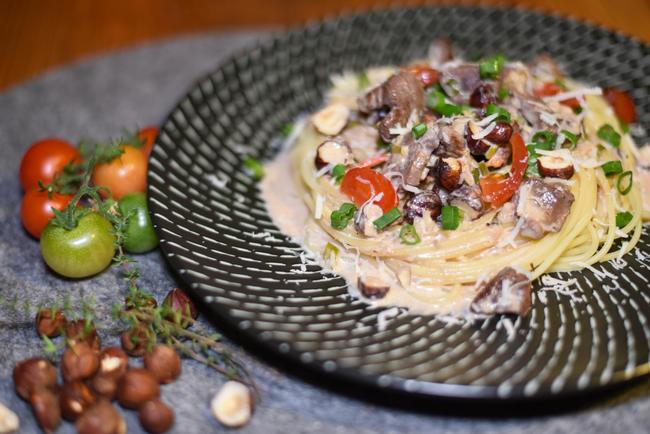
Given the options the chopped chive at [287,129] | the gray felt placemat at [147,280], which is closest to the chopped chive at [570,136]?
the gray felt placemat at [147,280]

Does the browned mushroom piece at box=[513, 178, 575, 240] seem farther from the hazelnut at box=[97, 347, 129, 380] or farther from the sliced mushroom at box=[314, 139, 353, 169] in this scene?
the hazelnut at box=[97, 347, 129, 380]

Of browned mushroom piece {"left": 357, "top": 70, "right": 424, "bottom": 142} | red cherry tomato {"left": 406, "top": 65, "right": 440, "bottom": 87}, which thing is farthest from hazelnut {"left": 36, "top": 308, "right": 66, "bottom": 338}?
red cherry tomato {"left": 406, "top": 65, "right": 440, "bottom": 87}

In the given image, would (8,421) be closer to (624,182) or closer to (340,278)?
(340,278)

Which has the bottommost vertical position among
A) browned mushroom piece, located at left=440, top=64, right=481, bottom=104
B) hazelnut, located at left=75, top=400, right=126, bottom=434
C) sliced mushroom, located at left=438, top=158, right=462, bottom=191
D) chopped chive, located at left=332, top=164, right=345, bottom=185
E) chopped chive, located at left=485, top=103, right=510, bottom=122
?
hazelnut, located at left=75, top=400, right=126, bottom=434

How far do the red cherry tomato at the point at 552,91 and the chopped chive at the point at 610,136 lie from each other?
0.73ft

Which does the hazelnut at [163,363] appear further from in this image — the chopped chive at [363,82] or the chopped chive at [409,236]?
the chopped chive at [363,82]

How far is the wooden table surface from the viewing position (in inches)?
273

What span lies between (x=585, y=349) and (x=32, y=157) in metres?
3.69

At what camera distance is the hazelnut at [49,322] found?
384 cm

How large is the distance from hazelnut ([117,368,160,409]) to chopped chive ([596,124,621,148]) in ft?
10.2

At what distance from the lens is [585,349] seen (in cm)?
339

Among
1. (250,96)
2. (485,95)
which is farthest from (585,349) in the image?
(250,96)

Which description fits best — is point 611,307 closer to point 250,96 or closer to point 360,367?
point 360,367

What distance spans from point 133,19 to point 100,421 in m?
5.23
